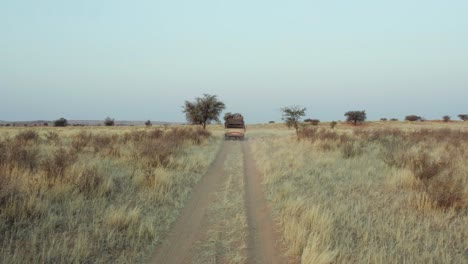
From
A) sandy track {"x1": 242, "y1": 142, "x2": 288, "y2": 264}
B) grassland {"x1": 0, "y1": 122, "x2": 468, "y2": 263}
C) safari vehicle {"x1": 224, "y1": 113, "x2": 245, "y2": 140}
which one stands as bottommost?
sandy track {"x1": 242, "y1": 142, "x2": 288, "y2": 264}

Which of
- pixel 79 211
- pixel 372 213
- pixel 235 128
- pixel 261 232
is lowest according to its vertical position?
pixel 261 232

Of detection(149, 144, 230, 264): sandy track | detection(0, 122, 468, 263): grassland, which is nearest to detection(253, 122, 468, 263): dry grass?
detection(0, 122, 468, 263): grassland

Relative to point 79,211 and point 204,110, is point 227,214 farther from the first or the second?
point 204,110

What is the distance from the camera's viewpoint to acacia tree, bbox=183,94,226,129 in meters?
56.6

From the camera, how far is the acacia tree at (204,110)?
5656 centimetres

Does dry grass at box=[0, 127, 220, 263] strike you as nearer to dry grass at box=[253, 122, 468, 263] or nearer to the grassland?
the grassland

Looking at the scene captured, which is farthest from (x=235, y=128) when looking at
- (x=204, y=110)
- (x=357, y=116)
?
(x=357, y=116)

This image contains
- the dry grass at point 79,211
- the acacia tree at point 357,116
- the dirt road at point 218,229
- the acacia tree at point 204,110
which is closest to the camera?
the dry grass at point 79,211

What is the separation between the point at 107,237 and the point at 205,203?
343 cm

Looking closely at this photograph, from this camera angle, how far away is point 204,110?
56.7 meters

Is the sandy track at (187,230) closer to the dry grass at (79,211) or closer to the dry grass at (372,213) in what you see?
the dry grass at (79,211)

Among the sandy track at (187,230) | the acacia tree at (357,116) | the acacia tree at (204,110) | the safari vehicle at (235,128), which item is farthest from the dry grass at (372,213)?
the acacia tree at (357,116)

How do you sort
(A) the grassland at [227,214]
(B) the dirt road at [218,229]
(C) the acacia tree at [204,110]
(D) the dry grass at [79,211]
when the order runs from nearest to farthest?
1. (D) the dry grass at [79,211]
2. (A) the grassland at [227,214]
3. (B) the dirt road at [218,229]
4. (C) the acacia tree at [204,110]

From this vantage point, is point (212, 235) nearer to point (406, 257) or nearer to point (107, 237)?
point (107, 237)
